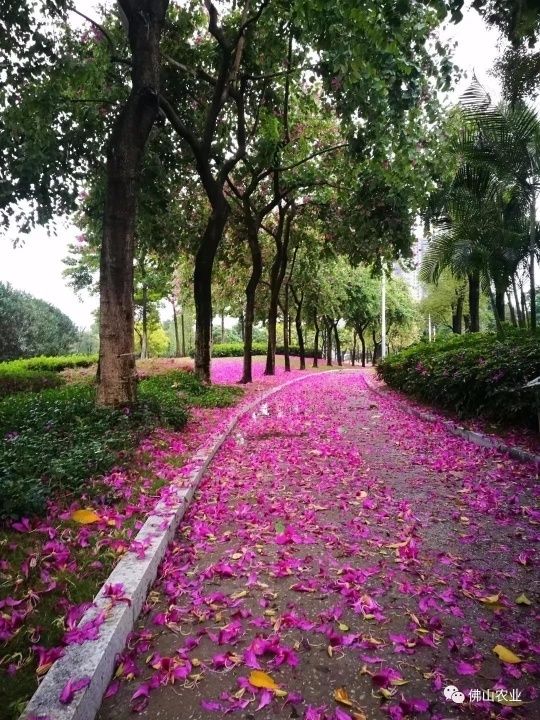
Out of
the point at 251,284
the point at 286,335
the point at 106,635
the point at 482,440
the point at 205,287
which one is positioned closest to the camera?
the point at 106,635

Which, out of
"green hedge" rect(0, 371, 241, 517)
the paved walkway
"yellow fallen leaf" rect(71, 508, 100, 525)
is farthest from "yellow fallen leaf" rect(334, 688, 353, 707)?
"green hedge" rect(0, 371, 241, 517)

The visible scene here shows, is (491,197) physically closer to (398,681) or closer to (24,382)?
(398,681)

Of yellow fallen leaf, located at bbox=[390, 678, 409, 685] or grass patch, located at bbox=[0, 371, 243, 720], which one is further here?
grass patch, located at bbox=[0, 371, 243, 720]

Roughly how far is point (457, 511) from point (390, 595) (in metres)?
1.76

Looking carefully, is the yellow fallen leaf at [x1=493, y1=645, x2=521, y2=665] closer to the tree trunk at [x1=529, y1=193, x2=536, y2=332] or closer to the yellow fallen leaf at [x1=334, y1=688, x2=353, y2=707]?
the yellow fallen leaf at [x1=334, y1=688, x2=353, y2=707]

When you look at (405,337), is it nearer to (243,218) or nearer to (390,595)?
(243,218)

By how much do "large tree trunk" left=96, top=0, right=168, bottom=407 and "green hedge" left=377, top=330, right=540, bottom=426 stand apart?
5645 millimetres

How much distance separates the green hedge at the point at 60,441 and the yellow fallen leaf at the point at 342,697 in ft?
9.23

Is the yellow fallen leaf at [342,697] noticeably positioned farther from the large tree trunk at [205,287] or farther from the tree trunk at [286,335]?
the tree trunk at [286,335]

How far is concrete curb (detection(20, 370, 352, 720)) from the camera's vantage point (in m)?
1.85

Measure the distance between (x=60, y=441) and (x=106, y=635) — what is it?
11.8ft

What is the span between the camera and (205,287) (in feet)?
43.5

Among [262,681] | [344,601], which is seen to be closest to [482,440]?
[344,601]

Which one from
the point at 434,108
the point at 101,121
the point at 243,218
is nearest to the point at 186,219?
the point at 243,218
